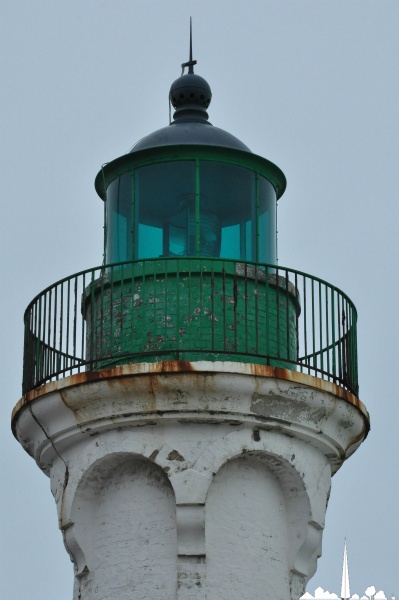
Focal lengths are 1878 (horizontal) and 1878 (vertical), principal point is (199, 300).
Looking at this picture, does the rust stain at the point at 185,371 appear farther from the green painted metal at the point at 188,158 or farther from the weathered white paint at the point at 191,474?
the green painted metal at the point at 188,158

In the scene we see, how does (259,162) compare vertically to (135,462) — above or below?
above

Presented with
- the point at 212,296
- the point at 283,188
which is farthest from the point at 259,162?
the point at 212,296

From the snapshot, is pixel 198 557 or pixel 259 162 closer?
pixel 198 557

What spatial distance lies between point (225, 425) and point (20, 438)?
6.28 ft

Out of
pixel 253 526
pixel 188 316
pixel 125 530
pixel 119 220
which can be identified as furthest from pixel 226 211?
pixel 125 530

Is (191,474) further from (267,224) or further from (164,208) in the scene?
(267,224)

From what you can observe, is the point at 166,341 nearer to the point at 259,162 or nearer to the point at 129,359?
the point at 129,359

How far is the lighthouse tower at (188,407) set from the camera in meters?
14.8

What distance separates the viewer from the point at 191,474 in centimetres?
1472

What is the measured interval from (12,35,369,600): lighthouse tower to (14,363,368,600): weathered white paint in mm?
12

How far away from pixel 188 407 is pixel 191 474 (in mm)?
525

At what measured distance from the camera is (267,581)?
14977 mm

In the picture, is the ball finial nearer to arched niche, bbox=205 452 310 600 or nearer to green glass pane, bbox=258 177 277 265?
green glass pane, bbox=258 177 277 265

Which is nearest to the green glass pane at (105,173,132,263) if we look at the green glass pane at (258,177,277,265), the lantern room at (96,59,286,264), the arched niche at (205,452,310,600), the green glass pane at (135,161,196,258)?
the lantern room at (96,59,286,264)
